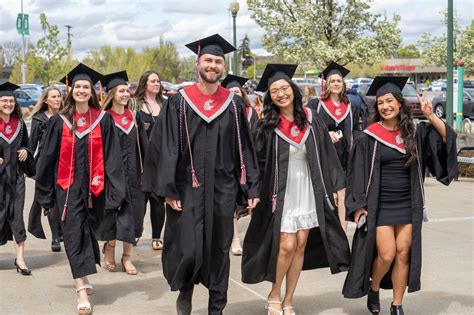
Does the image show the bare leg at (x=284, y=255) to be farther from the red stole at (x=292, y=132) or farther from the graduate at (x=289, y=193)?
the red stole at (x=292, y=132)

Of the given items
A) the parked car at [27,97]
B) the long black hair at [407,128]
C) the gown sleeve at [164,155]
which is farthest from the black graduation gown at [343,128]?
the parked car at [27,97]

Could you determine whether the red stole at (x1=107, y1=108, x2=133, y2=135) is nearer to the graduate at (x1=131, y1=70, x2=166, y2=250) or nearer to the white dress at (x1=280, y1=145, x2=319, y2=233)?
the graduate at (x1=131, y1=70, x2=166, y2=250)

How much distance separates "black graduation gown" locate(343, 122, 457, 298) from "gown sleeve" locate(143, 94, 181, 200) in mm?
1323

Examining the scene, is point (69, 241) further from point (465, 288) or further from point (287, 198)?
point (465, 288)

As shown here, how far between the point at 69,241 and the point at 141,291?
3.06ft

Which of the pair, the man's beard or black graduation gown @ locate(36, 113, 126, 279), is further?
black graduation gown @ locate(36, 113, 126, 279)

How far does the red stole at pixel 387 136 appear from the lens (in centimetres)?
545

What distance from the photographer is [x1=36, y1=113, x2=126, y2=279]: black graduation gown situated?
19.6ft

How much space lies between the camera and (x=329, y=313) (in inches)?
228

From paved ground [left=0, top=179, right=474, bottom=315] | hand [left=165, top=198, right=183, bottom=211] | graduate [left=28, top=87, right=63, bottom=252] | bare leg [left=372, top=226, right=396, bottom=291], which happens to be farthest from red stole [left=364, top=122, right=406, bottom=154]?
graduate [left=28, top=87, right=63, bottom=252]

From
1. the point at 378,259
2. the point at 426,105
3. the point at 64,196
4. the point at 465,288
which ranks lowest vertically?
the point at 465,288

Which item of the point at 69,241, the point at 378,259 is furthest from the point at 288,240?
the point at 69,241

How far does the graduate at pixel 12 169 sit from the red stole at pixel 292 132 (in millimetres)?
3051

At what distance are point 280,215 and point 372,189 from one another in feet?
2.27
